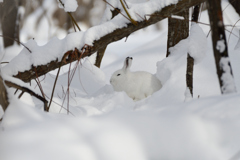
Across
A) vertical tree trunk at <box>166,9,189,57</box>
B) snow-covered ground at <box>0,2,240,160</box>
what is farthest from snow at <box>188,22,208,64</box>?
vertical tree trunk at <box>166,9,189,57</box>

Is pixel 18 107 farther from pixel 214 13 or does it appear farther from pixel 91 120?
pixel 214 13

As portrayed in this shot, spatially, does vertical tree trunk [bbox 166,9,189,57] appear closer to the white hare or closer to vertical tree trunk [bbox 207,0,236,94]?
the white hare

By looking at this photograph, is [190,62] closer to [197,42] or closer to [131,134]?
[197,42]

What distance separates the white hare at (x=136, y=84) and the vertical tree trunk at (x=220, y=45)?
1.46 metres

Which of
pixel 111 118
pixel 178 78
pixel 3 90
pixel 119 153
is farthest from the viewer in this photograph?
pixel 178 78

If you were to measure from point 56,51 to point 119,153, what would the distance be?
3.33 ft

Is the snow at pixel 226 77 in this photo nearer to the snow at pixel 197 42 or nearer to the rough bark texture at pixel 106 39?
the snow at pixel 197 42

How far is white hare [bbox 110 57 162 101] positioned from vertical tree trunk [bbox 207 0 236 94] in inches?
57.6

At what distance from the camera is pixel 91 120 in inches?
40.1

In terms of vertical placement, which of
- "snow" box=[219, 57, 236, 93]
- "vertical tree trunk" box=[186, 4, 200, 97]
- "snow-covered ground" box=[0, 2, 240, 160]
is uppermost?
"vertical tree trunk" box=[186, 4, 200, 97]

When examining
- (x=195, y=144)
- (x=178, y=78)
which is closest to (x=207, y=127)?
(x=195, y=144)

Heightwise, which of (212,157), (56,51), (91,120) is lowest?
(212,157)

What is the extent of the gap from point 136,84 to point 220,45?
1.56 meters

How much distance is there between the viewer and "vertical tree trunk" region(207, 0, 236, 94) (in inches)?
46.1
